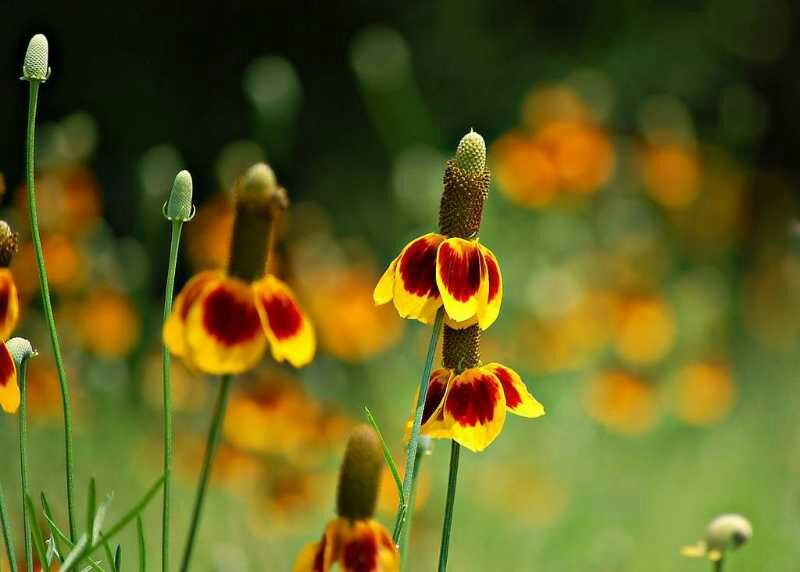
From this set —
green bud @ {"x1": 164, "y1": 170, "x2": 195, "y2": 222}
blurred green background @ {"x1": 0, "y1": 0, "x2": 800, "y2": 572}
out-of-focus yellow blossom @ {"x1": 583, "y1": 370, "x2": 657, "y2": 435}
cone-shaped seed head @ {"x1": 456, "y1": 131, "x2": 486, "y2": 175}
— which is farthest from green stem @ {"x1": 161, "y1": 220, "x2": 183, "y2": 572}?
out-of-focus yellow blossom @ {"x1": 583, "y1": 370, "x2": 657, "y2": 435}

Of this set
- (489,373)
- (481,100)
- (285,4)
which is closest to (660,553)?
(489,373)

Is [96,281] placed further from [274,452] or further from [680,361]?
[680,361]

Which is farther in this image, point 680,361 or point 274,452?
point 680,361

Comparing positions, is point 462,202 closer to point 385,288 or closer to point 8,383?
point 385,288

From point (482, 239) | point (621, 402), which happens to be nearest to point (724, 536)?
point (621, 402)

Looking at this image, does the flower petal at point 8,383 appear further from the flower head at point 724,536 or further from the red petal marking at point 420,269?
the flower head at point 724,536

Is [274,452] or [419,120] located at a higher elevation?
[419,120]

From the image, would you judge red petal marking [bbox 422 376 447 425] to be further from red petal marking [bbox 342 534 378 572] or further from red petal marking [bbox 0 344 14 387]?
red petal marking [bbox 0 344 14 387]
